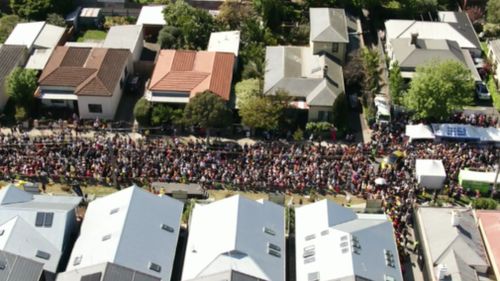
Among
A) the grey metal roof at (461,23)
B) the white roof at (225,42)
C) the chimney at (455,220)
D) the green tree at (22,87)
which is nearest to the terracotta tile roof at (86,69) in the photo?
the green tree at (22,87)

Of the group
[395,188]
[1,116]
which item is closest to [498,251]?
[395,188]

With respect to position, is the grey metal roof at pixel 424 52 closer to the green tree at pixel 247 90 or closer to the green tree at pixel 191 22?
the green tree at pixel 247 90

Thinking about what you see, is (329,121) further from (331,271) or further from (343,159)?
(331,271)

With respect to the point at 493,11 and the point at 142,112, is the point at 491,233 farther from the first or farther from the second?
the point at 493,11

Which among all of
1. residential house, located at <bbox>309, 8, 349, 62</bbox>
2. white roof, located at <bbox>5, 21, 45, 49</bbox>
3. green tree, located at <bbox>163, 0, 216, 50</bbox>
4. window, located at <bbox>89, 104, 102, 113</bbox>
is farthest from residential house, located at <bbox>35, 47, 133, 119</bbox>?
residential house, located at <bbox>309, 8, 349, 62</bbox>

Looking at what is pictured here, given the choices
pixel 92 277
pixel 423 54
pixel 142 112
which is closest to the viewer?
pixel 92 277

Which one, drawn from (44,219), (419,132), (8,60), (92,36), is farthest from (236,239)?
(92,36)
